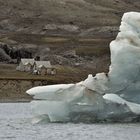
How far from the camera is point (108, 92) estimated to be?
5147 centimetres

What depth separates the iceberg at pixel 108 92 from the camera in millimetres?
51125

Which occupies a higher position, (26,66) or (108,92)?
(108,92)

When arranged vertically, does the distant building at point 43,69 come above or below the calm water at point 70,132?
below

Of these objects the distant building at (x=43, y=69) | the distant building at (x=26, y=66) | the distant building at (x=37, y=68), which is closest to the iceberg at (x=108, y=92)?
the distant building at (x=37, y=68)

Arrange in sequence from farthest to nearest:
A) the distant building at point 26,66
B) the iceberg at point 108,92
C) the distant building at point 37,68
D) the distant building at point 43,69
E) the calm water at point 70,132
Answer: the distant building at point 26,66
the distant building at point 37,68
the distant building at point 43,69
the iceberg at point 108,92
the calm water at point 70,132

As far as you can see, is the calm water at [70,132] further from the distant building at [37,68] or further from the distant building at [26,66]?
the distant building at [26,66]

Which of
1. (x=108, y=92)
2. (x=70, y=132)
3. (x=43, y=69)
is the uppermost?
(x=108, y=92)

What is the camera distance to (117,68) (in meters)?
51.2

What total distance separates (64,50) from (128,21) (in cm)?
11648

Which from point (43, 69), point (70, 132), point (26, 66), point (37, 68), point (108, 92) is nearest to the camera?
point (70, 132)

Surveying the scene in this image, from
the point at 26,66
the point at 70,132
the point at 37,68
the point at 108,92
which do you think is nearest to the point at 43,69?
the point at 37,68

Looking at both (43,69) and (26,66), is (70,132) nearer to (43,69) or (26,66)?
(43,69)

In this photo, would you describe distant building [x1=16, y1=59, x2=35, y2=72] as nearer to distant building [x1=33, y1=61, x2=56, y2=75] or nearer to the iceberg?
distant building [x1=33, y1=61, x2=56, y2=75]

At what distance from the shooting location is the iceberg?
5112 cm
